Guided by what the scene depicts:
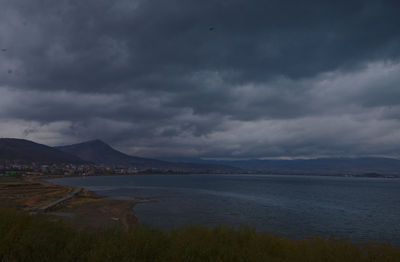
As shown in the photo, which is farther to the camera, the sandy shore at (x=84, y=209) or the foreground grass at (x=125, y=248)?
the sandy shore at (x=84, y=209)

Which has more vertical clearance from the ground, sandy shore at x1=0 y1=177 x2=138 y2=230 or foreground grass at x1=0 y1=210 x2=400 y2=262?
foreground grass at x1=0 y1=210 x2=400 y2=262

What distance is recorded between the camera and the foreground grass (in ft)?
30.9

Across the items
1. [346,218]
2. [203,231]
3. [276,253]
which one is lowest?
[346,218]

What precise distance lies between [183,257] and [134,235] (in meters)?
3.04

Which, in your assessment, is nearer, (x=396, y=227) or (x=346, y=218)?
(x=396, y=227)

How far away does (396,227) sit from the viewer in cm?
3869

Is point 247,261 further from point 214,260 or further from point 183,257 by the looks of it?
point 183,257

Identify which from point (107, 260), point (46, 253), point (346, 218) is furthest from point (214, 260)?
point (346, 218)

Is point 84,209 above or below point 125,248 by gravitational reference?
below

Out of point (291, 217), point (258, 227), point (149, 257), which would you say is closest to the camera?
point (149, 257)

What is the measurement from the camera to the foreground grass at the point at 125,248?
9430mm

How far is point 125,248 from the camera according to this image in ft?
31.8

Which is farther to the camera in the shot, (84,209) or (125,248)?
(84,209)

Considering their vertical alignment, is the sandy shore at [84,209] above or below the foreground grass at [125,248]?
below
